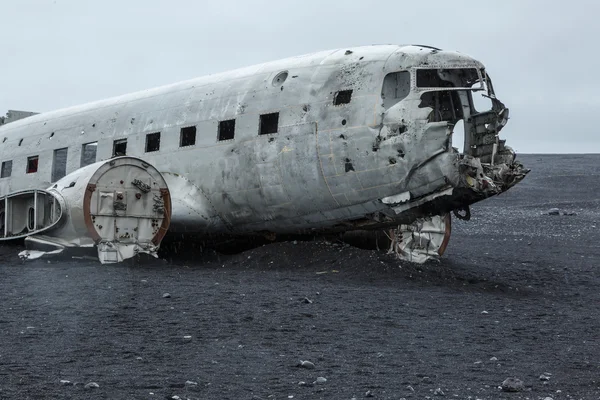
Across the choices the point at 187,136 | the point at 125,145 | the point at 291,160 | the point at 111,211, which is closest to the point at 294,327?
the point at 291,160

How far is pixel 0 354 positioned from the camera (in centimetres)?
782

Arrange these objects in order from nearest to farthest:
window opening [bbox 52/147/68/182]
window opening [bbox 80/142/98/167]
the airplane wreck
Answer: the airplane wreck
window opening [bbox 80/142/98/167]
window opening [bbox 52/147/68/182]

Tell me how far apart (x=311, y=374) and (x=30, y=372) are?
95.3 inches

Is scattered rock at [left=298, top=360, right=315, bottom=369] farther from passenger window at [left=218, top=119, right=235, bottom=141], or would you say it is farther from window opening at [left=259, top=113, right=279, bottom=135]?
passenger window at [left=218, top=119, right=235, bottom=141]

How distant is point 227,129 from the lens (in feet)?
51.1

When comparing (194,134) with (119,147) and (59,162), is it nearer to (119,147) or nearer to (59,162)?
(119,147)

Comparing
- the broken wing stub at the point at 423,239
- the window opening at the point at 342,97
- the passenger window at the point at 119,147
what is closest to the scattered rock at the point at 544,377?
the window opening at the point at 342,97

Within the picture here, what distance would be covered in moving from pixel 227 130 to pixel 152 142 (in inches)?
88.4

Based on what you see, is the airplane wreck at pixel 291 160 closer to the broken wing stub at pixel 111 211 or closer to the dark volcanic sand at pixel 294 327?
the broken wing stub at pixel 111 211

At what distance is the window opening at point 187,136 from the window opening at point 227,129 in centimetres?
77

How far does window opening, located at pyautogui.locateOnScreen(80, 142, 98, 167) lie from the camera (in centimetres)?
1855

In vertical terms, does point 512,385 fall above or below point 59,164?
below

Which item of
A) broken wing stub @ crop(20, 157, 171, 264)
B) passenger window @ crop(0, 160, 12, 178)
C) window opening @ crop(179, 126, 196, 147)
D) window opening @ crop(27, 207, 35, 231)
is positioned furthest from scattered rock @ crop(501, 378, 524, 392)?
passenger window @ crop(0, 160, 12, 178)

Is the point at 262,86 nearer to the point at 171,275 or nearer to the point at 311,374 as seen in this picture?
the point at 171,275
